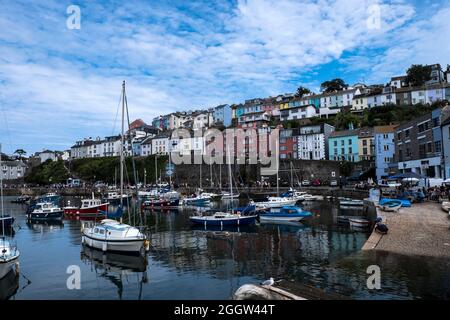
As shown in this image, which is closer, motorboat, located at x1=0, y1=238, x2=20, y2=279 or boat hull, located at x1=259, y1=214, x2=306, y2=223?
motorboat, located at x1=0, y1=238, x2=20, y2=279

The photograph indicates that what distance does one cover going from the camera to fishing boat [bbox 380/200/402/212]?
32812 millimetres

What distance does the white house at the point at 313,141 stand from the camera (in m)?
92.6

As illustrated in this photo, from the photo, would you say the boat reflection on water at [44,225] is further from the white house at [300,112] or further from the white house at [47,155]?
the white house at [47,155]

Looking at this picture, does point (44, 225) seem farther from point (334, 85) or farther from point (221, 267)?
point (334, 85)

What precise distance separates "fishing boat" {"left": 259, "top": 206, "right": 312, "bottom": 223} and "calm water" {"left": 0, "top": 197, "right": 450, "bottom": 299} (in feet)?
16.6

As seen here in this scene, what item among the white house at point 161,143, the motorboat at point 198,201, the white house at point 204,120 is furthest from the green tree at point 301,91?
the motorboat at point 198,201

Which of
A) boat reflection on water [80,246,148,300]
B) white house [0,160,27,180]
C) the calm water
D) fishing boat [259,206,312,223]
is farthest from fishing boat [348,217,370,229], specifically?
white house [0,160,27,180]

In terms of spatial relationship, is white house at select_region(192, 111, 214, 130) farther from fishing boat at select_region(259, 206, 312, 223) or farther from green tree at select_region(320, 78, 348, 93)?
fishing boat at select_region(259, 206, 312, 223)

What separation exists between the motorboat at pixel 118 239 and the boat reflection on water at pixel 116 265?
1.54ft

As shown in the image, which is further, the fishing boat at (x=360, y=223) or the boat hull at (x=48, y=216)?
the boat hull at (x=48, y=216)

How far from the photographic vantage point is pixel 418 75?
10244cm

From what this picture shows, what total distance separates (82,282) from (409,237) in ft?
69.5

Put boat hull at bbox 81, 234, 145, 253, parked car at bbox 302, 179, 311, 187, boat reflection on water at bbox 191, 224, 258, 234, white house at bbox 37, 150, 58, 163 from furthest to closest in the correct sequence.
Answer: white house at bbox 37, 150, 58, 163 < parked car at bbox 302, 179, 311, 187 < boat reflection on water at bbox 191, 224, 258, 234 < boat hull at bbox 81, 234, 145, 253
